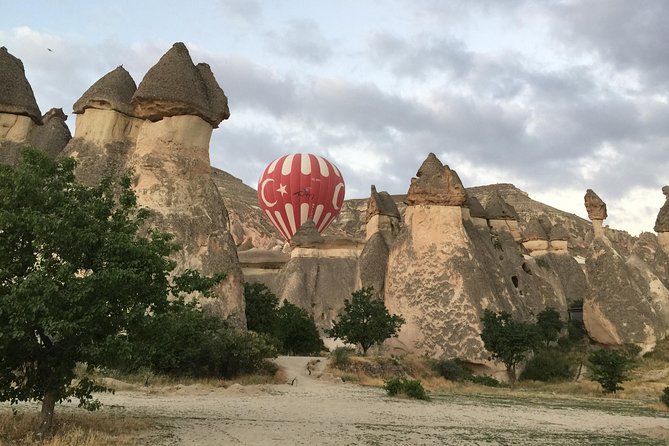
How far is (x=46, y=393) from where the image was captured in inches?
236

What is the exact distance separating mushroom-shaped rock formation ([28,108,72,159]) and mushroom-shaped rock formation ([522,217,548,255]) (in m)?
26.6

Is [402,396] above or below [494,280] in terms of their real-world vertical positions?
below

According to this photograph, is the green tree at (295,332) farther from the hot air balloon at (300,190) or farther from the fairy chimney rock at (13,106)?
the hot air balloon at (300,190)

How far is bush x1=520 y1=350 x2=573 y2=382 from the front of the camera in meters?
19.1

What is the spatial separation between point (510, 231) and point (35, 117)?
72.0 feet

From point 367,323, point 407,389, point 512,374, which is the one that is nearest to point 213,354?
point 407,389

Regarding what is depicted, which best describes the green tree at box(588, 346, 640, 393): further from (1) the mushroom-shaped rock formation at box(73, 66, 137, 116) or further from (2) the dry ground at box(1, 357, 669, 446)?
(1) the mushroom-shaped rock formation at box(73, 66, 137, 116)

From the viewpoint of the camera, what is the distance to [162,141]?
15758 millimetres

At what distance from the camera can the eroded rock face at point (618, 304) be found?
21.8 metres

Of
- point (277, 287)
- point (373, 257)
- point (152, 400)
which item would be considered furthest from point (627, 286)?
point (152, 400)

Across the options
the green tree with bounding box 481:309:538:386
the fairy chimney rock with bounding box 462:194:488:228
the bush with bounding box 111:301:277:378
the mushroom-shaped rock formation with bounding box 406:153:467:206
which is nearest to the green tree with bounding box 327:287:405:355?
the green tree with bounding box 481:309:538:386

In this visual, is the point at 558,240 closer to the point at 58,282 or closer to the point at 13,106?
the point at 13,106

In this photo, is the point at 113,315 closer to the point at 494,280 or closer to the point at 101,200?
the point at 101,200

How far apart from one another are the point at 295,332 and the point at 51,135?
10.3 meters
